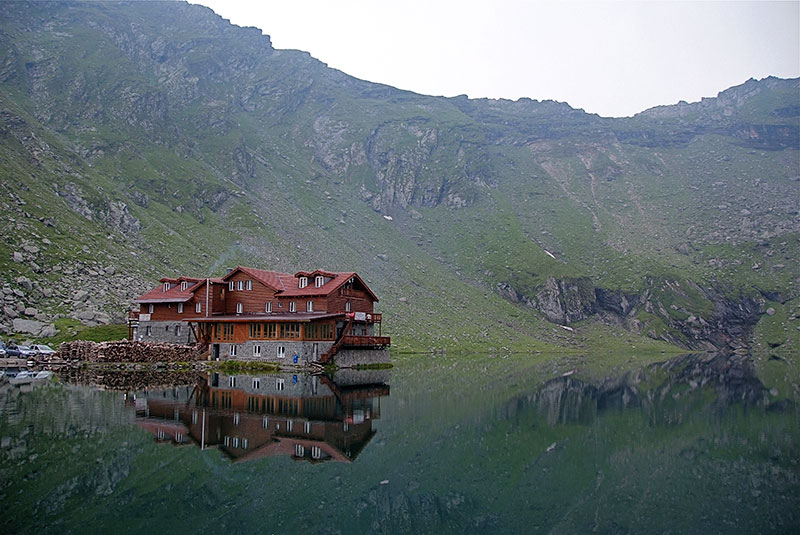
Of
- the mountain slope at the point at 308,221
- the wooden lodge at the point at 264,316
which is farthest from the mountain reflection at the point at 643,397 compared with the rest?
the mountain slope at the point at 308,221

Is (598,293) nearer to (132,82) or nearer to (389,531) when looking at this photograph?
(132,82)

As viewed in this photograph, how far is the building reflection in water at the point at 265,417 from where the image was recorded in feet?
76.9

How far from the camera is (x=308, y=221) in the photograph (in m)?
146

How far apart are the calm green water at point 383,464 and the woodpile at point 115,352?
63.3 feet

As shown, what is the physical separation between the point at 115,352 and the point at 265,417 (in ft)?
118

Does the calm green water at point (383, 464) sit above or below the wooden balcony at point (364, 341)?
above

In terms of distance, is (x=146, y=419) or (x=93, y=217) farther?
(x=93, y=217)

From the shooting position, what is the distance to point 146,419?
2800cm

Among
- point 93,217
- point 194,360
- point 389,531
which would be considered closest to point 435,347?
point 194,360

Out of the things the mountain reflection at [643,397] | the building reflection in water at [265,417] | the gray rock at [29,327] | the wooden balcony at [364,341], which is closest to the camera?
the building reflection in water at [265,417]

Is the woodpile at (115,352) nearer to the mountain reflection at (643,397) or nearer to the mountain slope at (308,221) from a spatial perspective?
the mountain slope at (308,221)

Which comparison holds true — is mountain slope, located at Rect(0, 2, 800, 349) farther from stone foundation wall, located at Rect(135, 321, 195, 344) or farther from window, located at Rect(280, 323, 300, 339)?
window, located at Rect(280, 323, 300, 339)

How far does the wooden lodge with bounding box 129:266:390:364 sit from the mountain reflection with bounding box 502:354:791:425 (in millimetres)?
23446

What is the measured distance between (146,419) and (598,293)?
137 m
